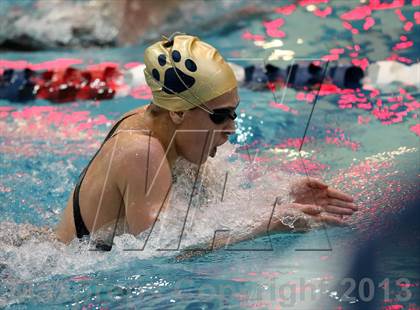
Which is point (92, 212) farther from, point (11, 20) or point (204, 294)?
point (11, 20)

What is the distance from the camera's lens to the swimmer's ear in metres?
2.78

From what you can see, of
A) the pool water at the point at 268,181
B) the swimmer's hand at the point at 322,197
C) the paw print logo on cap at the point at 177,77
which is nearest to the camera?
the pool water at the point at 268,181

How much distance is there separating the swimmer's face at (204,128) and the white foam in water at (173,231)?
168 millimetres

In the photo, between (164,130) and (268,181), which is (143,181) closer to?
(164,130)

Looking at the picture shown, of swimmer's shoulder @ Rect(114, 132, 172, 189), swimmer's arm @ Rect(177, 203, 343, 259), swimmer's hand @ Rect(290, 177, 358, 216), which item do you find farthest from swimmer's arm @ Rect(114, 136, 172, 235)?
swimmer's hand @ Rect(290, 177, 358, 216)

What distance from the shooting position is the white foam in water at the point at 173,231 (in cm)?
281

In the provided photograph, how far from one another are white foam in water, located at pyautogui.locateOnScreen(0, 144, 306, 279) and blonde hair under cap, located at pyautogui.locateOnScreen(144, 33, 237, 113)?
31cm

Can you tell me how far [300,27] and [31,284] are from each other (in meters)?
3.73

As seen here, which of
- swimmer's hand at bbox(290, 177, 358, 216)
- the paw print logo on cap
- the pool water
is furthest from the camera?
swimmer's hand at bbox(290, 177, 358, 216)

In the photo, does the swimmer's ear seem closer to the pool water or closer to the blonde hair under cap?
the blonde hair under cap

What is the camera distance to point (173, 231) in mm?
2820

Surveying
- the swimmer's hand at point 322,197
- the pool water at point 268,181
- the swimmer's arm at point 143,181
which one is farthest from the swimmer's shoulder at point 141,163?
the swimmer's hand at point 322,197

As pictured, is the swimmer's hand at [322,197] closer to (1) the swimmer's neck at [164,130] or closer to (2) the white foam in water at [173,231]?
(2) the white foam in water at [173,231]

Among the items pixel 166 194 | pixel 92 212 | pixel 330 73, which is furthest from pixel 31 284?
pixel 330 73
